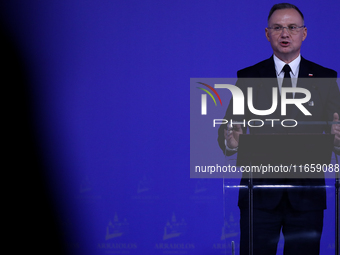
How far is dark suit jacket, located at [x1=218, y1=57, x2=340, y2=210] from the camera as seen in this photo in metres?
1.59

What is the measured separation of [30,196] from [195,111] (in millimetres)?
1584

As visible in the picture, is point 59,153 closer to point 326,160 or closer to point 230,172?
point 230,172

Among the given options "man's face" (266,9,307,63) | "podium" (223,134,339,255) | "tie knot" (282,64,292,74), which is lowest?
"podium" (223,134,339,255)

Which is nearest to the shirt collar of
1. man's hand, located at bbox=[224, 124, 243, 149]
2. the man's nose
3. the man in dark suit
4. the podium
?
the man in dark suit

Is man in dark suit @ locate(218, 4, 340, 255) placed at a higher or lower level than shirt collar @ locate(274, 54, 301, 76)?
lower

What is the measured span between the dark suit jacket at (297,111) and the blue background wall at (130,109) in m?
0.41

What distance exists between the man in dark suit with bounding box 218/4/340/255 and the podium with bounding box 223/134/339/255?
0.4 inches

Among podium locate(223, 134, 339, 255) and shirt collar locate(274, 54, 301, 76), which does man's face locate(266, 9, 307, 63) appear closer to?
shirt collar locate(274, 54, 301, 76)

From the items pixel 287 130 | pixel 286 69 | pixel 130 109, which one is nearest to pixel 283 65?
pixel 286 69

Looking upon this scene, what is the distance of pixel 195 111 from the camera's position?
9.26 feet

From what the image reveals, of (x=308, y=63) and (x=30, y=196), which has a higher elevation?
(x=308, y=63)

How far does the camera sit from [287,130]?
2.04 meters

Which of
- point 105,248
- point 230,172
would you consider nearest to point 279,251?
point 230,172

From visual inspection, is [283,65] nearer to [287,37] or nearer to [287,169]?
[287,37]
